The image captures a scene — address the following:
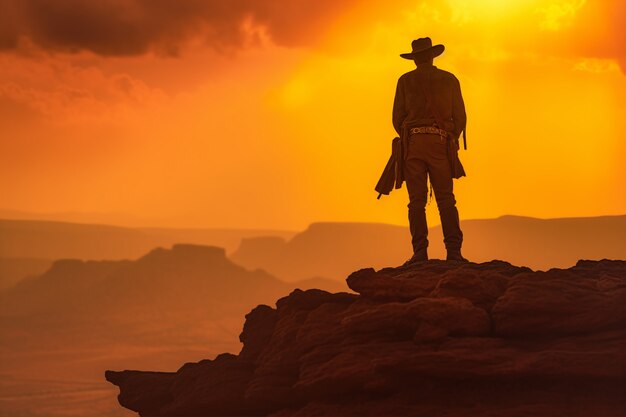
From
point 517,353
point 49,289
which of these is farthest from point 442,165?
point 49,289

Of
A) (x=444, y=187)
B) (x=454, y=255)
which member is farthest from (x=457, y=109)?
(x=454, y=255)

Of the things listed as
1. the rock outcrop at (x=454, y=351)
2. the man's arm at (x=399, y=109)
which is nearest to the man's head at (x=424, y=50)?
the man's arm at (x=399, y=109)

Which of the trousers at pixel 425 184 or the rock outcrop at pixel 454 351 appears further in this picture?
the trousers at pixel 425 184

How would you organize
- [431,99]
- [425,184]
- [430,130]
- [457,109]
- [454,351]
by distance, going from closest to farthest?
1. [454,351]
2. [431,99]
3. [430,130]
4. [457,109]
5. [425,184]

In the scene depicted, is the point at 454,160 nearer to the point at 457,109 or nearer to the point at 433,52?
the point at 457,109

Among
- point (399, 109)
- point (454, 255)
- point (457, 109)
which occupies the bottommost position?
point (454, 255)

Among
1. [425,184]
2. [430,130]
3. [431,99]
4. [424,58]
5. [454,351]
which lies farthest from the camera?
[425,184]

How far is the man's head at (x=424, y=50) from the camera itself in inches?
683

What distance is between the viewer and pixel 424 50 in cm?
1733

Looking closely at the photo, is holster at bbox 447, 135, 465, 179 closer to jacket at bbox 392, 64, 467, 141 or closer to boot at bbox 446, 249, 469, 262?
jacket at bbox 392, 64, 467, 141

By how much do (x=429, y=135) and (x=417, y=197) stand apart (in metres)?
1.20

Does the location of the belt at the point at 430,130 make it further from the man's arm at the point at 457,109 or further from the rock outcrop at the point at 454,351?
the rock outcrop at the point at 454,351

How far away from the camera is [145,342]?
6506 inches

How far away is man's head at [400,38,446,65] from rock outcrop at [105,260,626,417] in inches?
152
